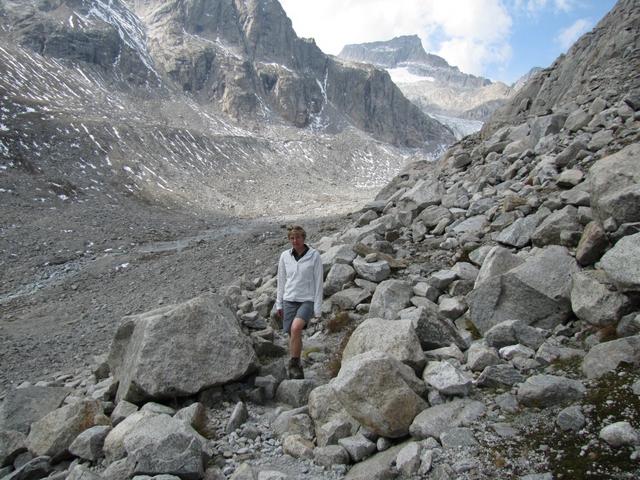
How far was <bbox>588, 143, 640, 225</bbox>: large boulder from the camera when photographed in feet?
24.3

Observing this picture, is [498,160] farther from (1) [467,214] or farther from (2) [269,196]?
(2) [269,196]

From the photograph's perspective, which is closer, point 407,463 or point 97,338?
point 407,463

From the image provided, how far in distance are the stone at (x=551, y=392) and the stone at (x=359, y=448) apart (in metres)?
1.89

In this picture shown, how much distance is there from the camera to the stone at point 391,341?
668cm

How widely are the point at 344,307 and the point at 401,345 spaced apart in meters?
4.51

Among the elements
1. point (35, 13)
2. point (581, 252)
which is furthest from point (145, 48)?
point (581, 252)

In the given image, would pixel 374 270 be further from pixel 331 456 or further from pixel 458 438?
pixel 458 438

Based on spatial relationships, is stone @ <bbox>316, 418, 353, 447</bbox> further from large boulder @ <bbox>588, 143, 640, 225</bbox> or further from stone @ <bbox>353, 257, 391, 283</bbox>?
stone @ <bbox>353, 257, 391, 283</bbox>

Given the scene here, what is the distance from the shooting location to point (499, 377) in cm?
618

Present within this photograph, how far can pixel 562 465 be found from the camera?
14.8ft

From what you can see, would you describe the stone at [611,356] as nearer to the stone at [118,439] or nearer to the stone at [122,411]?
the stone at [118,439]

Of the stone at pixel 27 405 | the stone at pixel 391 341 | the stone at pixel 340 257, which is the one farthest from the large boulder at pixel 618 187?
the stone at pixel 27 405

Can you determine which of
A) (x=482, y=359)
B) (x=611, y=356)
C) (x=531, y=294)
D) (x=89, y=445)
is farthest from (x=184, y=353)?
(x=611, y=356)

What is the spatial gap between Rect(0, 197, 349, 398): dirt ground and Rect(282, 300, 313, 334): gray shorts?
319 inches
